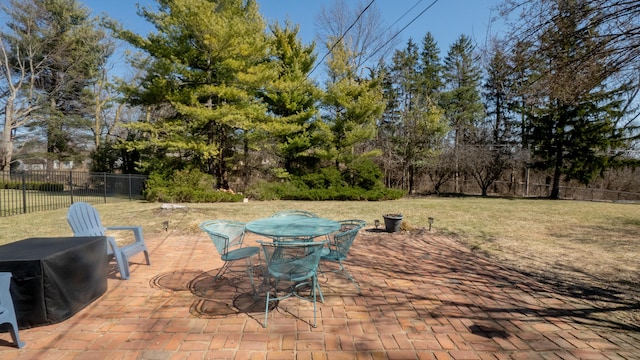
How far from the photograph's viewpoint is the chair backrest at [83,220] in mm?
3604

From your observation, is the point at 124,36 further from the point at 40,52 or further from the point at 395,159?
the point at 395,159

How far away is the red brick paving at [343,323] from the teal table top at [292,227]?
665 millimetres

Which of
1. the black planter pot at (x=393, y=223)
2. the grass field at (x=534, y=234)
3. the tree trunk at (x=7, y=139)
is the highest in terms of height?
the tree trunk at (x=7, y=139)

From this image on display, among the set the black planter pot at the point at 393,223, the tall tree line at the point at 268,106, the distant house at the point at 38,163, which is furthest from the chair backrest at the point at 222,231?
the distant house at the point at 38,163

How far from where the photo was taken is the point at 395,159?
18719mm

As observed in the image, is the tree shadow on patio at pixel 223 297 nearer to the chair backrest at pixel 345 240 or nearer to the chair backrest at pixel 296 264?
the chair backrest at pixel 296 264

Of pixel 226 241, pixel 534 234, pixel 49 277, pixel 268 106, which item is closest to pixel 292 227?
pixel 226 241

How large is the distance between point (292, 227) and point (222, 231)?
0.90 m

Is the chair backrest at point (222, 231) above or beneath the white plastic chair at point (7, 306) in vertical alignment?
above

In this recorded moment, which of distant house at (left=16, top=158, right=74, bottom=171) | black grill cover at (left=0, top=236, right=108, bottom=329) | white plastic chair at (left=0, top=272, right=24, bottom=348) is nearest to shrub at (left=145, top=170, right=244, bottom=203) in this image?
black grill cover at (left=0, top=236, right=108, bottom=329)

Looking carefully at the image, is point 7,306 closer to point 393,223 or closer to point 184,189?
point 393,223

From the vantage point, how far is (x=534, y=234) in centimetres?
653

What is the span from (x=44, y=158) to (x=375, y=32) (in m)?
21.6

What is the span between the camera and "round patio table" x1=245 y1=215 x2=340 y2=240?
10.0 ft
